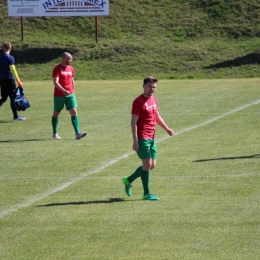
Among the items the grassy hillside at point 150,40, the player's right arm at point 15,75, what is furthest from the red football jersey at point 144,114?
the grassy hillside at point 150,40

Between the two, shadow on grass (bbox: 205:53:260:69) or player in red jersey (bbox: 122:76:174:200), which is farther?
shadow on grass (bbox: 205:53:260:69)

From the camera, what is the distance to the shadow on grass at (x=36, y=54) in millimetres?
45219

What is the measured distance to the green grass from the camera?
312 inches

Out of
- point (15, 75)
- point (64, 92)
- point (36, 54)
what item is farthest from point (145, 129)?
point (36, 54)

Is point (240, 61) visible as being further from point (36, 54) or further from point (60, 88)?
point (60, 88)

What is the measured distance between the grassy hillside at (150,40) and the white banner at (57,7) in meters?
2.08

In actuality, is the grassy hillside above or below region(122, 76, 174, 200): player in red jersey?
below

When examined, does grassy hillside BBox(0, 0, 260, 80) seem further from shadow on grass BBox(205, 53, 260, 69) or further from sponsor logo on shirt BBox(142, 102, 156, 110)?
sponsor logo on shirt BBox(142, 102, 156, 110)

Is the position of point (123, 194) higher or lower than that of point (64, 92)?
higher

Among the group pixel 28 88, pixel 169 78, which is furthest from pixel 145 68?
pixel 28 88

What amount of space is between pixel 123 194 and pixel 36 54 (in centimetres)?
3613

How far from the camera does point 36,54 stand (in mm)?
46062

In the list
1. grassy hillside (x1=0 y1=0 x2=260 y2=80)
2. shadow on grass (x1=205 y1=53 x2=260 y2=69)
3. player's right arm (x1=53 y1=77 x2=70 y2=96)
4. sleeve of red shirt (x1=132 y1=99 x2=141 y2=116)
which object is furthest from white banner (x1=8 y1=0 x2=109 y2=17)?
sleeve of red shirt (x1=132 y1=99 x2=141 y2=116)

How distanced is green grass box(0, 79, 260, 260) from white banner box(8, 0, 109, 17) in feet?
82.4
